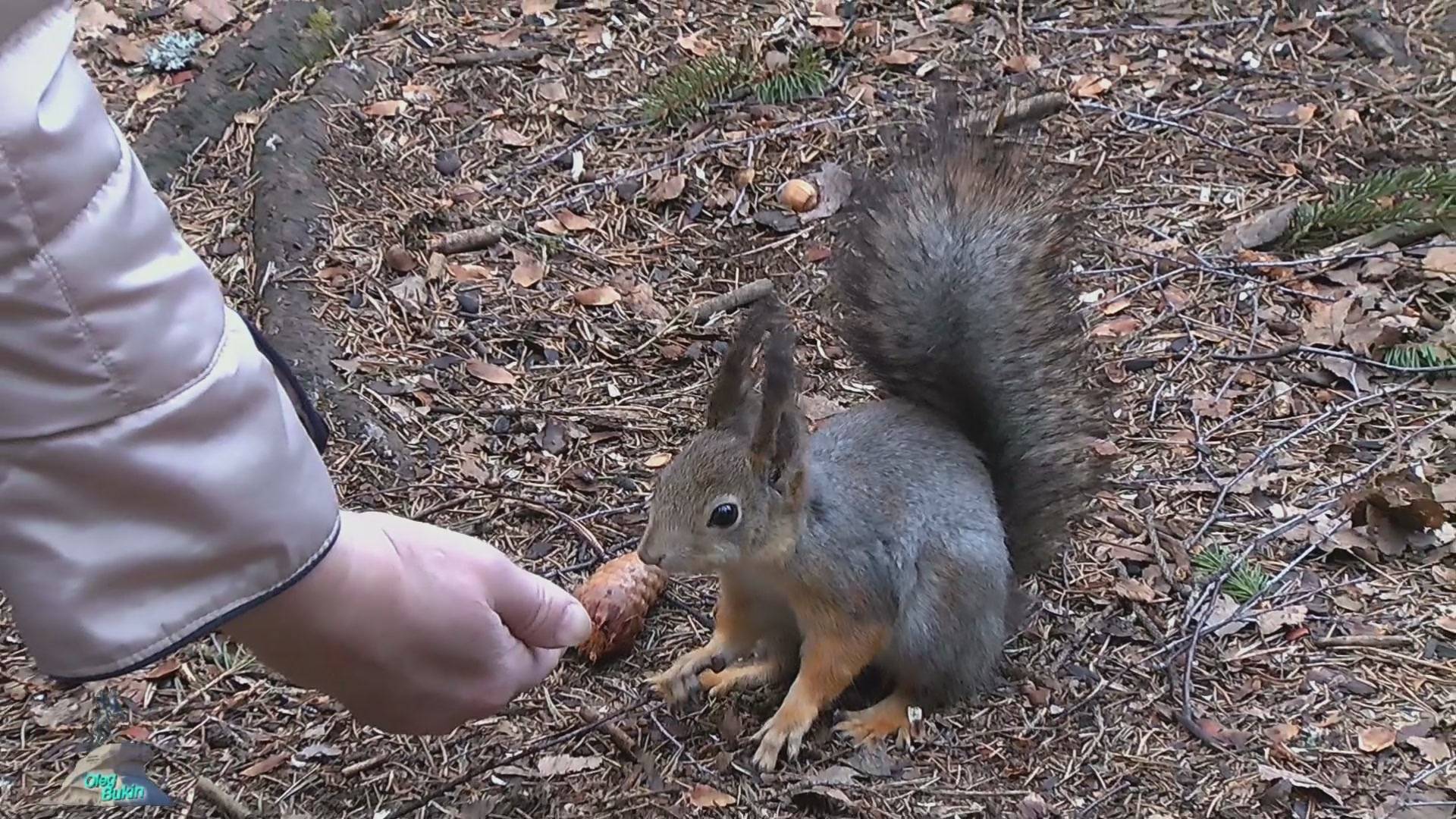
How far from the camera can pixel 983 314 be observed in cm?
261

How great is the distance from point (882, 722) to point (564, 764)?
2.07ft

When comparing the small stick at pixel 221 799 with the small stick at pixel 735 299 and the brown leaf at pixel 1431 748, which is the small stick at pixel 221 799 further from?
the brown leaf at pixel 1431 748

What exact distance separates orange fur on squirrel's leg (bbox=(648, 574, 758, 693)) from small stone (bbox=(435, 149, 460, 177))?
1.98 metres

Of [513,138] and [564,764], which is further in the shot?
[513,138]

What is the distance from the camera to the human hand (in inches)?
52.0

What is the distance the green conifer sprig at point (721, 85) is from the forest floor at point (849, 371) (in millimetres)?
41

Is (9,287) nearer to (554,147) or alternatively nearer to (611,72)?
(554,147)

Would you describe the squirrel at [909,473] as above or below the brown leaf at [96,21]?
below

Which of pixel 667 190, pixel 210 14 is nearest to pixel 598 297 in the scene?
pixel 667 190

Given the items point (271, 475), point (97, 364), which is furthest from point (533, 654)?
point (97, 364)

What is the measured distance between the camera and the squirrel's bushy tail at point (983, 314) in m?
2.62

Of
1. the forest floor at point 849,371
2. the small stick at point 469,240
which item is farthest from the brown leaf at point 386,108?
the small stick at point 469,240

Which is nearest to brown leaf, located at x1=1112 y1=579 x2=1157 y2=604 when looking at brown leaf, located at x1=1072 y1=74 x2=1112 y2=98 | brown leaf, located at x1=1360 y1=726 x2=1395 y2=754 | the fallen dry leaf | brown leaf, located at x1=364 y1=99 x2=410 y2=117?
brown leaf, located at x1=1360 y1=726 x2=1395 y2=754

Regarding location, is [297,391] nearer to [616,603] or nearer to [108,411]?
[108,411]
